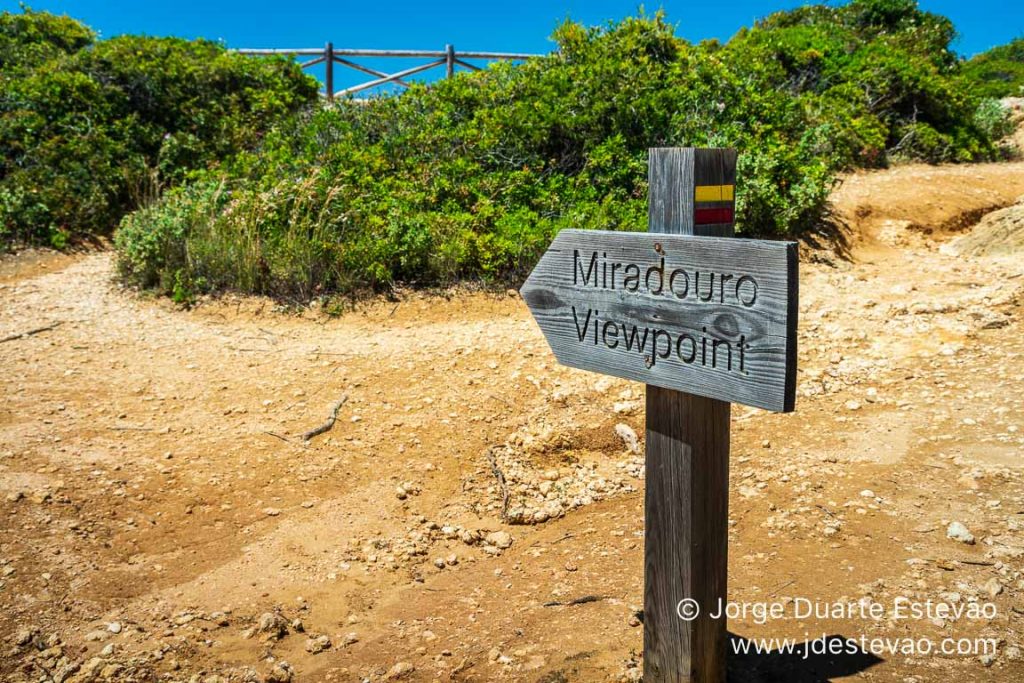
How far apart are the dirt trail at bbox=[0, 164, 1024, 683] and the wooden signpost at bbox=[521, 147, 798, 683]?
0.47 m

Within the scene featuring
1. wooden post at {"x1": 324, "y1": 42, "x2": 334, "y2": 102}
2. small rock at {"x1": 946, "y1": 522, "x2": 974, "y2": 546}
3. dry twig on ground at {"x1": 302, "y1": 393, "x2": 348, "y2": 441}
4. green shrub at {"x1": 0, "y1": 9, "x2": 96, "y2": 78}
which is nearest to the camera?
small rock at {"x1": 946, "y1": 522, "x2": 974, "y2": 546}

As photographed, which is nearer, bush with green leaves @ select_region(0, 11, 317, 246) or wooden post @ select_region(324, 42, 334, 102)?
bush with green leaves @ select_region(0, 11, 317, 246)

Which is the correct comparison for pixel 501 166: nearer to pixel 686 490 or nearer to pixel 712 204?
pixel 712 204

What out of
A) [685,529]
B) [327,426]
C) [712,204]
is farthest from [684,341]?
[327,426]

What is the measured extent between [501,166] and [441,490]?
4.25 meters

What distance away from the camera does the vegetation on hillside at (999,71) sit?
16953 mm

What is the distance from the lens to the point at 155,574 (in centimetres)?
372

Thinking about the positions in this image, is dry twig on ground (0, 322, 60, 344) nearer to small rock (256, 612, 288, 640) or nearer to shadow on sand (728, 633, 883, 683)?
small rock (256, 612, 288, 640)

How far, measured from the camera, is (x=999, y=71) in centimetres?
1978

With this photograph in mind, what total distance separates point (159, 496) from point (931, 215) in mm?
7519

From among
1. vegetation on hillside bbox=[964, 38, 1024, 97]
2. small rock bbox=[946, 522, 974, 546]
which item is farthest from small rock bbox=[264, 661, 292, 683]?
vegetation on hillside bbox=[964, 38, 1024, 97]

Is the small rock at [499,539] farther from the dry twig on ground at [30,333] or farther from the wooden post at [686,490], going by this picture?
the dry twig on ground at [30,333]

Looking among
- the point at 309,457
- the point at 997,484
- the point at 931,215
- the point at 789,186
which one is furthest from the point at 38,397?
the point at 931,215

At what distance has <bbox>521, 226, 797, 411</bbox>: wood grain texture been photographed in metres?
2.11
